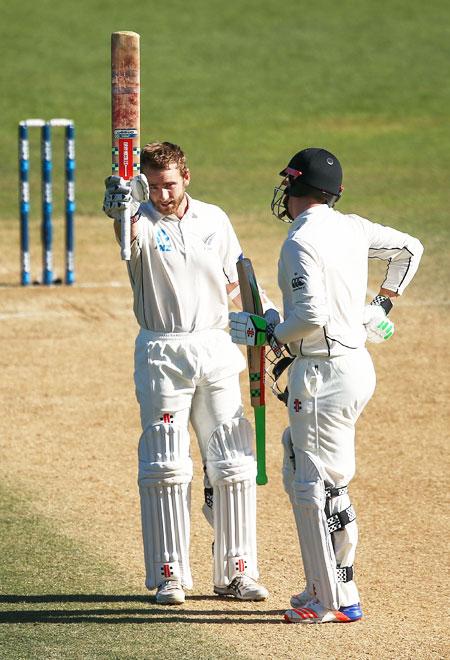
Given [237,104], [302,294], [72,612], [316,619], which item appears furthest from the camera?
[237,104]

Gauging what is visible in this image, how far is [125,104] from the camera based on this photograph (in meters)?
6.30

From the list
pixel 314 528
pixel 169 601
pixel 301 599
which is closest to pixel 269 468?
pixel 169 601

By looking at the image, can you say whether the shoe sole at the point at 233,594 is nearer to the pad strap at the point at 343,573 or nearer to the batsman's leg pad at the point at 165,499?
the batsman's leg pad at the point at 165,499

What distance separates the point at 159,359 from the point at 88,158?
13.9 m

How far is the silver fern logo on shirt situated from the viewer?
18.6 feet

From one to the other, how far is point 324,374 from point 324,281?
416 millimetres

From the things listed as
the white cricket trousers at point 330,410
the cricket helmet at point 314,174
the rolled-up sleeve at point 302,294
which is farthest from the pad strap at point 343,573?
the cricket helmet at point 314,174

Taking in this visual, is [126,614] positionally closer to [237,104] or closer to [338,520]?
[338,520]

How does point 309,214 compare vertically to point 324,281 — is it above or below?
above

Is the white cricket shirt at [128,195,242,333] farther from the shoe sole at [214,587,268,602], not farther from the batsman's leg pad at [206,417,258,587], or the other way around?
the shoe sole at [214,587,268,602]

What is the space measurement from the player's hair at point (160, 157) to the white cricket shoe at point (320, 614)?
6.97 feet

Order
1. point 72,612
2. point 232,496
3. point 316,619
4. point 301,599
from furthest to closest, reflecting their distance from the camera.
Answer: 1. point 232,496
2. point 72,612
3. point 301,599
4. point 316,619

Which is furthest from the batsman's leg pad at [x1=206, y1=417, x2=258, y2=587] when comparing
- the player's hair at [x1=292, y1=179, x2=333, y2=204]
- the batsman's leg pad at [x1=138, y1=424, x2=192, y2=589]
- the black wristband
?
the player's hair at [x1=292, y1=179, x2=333, y2=204]

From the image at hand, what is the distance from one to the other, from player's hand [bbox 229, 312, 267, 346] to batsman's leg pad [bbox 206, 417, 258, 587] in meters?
0.52
